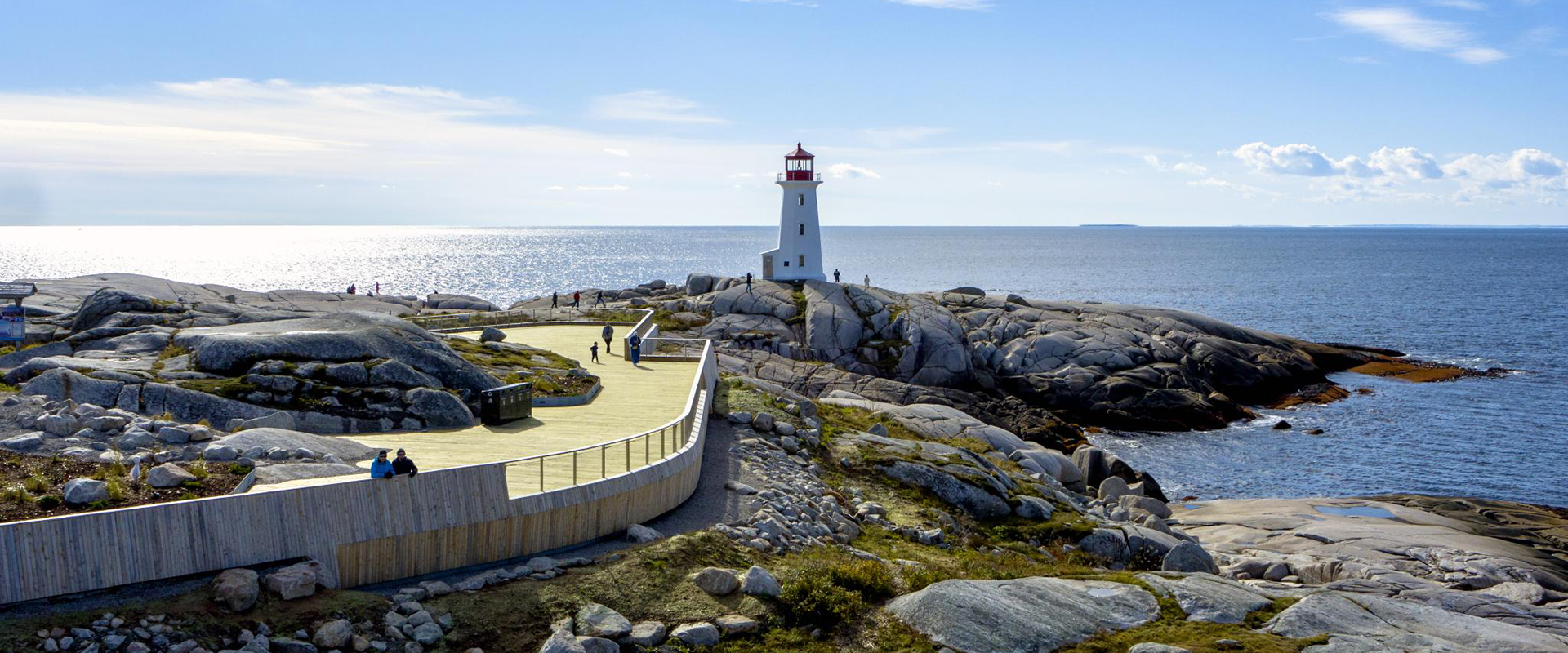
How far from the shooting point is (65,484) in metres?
15.2

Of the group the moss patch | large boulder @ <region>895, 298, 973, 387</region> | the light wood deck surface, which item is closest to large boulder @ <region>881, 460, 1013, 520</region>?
the light wood deck surface

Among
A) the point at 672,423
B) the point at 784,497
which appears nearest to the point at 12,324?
the point at 672,423

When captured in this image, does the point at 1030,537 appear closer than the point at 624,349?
Yes

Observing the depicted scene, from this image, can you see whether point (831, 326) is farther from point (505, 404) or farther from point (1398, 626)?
point (1398, 626)

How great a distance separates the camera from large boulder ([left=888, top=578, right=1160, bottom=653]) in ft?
50.0

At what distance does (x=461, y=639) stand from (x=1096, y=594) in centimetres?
974

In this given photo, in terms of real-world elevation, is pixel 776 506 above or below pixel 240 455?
below

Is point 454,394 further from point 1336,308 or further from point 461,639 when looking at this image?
point 1336,308

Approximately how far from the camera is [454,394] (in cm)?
2495

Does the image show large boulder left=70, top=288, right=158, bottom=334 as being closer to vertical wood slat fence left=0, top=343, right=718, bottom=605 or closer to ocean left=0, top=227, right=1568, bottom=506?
vertical wood slat fence left=0, top=343, right=718, bottom=605

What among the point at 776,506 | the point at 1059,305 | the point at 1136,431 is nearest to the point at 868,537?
the point at 776,506

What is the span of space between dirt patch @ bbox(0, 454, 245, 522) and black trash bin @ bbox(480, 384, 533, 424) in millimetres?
7413

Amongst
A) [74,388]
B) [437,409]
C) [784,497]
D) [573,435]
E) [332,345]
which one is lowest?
[784,497]

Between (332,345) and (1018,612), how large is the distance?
1693 centimetres
